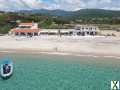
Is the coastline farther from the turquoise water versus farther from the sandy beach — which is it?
the turquoise water

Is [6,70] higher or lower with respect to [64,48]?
higher

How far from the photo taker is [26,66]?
141 feet

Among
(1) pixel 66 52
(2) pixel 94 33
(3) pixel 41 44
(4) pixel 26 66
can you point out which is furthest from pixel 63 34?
(4) pixel 26 66

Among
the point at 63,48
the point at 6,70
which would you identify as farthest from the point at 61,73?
the point at 63,48

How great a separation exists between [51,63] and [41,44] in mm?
16291

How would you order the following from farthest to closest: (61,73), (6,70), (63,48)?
1. (63,48)
2. (61,73)
3. (6,70)

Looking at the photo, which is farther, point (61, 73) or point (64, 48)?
point (64, 48)

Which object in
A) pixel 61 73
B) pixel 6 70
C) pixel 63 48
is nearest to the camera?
pixel 6 70

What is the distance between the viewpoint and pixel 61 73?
1503 inches

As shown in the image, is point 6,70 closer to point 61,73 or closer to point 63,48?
point 61,73

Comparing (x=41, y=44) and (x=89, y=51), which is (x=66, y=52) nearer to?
(x=89, y=51)

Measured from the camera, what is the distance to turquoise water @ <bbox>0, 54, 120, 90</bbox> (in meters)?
31.4

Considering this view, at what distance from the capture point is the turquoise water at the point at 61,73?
3136cm

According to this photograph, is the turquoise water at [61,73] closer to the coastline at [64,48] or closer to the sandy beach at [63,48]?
the coastline at [64,48]
